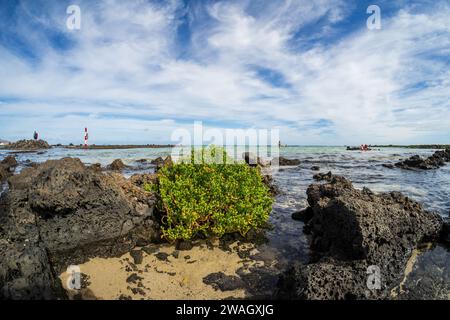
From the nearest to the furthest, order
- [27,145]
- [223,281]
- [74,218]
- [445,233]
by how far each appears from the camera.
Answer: [223,281]
[74,218]
[445,233]
[27,145]

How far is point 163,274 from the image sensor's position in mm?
5789

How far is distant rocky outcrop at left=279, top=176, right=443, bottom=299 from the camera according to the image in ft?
14.7

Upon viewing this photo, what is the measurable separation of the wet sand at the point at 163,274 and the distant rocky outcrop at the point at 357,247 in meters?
1.41

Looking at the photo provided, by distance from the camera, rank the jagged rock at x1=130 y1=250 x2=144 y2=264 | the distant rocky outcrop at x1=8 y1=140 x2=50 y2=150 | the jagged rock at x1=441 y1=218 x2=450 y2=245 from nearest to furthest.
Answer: the jagged rock at x1=130 y1=250 x2=144 y2=264, the jagged rock at x1=441 y1=218 x2=450 y2=245, the distant rocky outcrop at x1=8 y1=140 x2=50 y2=150

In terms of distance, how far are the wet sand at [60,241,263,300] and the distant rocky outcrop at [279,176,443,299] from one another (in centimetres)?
141

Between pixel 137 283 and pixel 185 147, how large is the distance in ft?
14.1

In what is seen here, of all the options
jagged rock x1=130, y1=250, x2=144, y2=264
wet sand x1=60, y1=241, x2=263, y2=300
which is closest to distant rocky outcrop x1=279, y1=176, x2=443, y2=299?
wet sand x1=60, y1=241, x2=263, y2=300

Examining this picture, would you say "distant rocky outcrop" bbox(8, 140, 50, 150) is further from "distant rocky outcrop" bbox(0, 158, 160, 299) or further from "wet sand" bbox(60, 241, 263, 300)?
"wet sand" bbox(60, 241, 263, 300)

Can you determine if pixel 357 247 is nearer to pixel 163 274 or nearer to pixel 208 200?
pixel 208 200

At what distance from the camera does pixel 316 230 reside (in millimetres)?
7777

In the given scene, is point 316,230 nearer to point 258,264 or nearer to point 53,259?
point 258,264

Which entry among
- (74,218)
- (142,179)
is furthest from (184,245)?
(142,179)

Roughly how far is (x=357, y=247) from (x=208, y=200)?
340 cm
